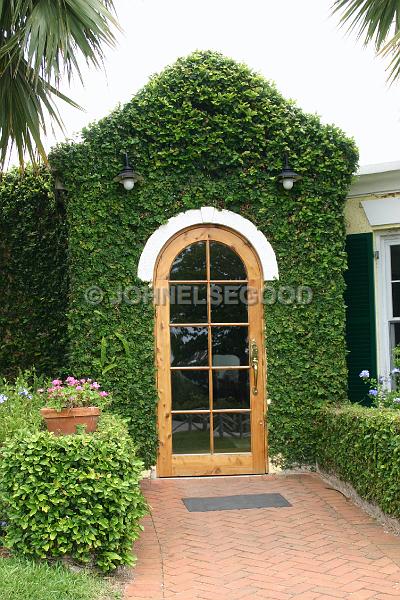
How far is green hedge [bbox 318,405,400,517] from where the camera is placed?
5340 millimetres

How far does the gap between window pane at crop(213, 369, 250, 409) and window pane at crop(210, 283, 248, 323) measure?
0.58 m

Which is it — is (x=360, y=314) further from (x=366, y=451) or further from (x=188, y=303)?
(x=366, y=451)

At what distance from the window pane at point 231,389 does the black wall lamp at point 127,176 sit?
221 cm

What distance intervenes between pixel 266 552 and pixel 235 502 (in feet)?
4.22

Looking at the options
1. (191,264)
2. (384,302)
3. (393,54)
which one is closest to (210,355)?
(191,264)

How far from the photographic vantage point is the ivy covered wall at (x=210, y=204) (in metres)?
7.25

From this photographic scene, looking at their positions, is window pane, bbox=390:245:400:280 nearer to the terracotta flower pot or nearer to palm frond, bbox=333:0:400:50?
palm frond, bbox=333:0:400:50

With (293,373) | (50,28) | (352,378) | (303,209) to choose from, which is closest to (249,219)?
(303,209)

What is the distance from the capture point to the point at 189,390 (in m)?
7.30

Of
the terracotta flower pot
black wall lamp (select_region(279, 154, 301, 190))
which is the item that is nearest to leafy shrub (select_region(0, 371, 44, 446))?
the terracotta flower pot

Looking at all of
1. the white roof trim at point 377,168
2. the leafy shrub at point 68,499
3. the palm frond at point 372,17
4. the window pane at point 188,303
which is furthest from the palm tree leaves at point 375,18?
the leafy shrub at point 68,499

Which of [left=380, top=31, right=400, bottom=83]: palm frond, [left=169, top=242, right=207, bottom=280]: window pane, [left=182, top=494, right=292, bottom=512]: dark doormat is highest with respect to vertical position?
[left=380, top=31, right=400, bottom=83]: palm frond

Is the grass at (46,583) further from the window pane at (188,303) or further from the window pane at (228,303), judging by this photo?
the window pane at (228,303)

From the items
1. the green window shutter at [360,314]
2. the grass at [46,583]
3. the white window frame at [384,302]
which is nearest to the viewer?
the grass at [46,583]
